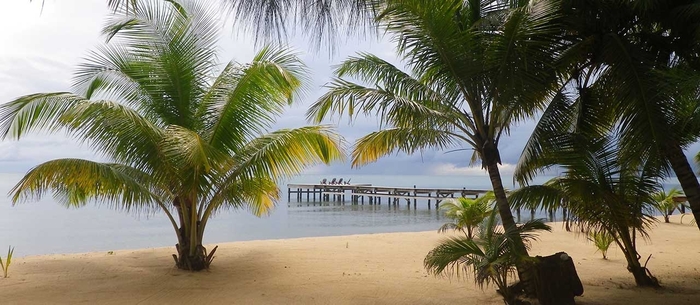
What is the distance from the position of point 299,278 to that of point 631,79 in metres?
5.55

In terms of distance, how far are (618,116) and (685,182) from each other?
118 cm

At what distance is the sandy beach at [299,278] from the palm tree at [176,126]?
1.02 meters

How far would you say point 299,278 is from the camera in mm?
8719

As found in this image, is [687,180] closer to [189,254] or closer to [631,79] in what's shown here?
[631,79]

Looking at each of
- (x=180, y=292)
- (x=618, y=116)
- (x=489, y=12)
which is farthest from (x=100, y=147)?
(x=618, y=116)

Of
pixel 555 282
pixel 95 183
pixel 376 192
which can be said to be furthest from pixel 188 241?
pixel 376 192

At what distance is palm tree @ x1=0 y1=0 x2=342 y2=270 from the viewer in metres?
8.01

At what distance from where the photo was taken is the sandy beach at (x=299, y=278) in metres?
7.36

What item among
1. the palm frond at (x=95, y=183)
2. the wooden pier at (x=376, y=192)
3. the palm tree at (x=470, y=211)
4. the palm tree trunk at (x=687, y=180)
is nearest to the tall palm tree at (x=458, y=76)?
the palm tree trunk at (x=687, y=180)

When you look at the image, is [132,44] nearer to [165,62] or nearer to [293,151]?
[165,62]

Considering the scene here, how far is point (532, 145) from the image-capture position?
7.77 metres

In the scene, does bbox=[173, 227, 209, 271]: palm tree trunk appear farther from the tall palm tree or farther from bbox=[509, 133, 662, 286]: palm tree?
bbox=[509, 133, 662, 286]: palm tree

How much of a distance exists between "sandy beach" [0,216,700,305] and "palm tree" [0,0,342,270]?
1016 millimetres

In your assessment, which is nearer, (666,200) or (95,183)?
(95,183)
